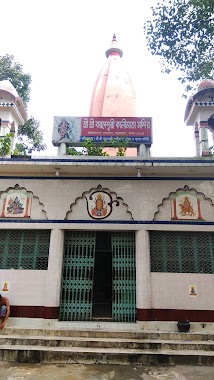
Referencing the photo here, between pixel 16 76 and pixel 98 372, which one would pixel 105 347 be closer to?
pixel 98 372

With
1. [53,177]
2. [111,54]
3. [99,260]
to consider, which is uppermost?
[111,54]

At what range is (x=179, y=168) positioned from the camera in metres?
7.70

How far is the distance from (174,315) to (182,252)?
4.80 ft

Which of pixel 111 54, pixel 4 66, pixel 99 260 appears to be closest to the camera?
pixel 99 260

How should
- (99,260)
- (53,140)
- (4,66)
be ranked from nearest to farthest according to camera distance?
1. (53,140)
2. (99,260)
3. (4,66)

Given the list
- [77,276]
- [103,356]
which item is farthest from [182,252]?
[103,356]

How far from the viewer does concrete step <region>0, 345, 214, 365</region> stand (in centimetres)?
554

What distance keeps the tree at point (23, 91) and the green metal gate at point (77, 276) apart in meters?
9.67

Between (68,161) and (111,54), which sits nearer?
(68,161)

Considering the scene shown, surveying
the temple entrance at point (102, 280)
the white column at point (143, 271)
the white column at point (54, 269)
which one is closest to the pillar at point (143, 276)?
the white column at point (143, 271)

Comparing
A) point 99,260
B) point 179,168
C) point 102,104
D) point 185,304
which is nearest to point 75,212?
point 179,168

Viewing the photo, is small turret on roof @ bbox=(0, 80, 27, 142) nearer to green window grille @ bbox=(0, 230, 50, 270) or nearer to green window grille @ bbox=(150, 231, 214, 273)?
green window grille @ bbox=(0, 230, 50, 270)

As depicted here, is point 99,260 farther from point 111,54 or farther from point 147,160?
point 111,54

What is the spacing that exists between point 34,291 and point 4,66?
1331 centimetres
